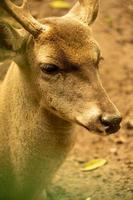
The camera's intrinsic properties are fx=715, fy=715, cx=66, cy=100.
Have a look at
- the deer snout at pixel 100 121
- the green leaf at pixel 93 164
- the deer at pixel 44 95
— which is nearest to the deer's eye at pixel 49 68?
the deer at pixel 44 95

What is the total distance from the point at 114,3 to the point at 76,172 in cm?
316

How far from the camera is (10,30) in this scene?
481cm

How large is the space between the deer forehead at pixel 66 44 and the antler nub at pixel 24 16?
0.06m

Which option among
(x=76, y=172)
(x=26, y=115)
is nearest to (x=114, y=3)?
(x=76, y=172)

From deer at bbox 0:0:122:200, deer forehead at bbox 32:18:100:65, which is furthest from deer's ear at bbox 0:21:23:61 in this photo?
deer forehead at bbox 32:18:100:65

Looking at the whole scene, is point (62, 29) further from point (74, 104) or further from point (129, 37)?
point (129, 37)

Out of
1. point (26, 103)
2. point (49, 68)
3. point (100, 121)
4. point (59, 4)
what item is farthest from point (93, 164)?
point (59, 4)

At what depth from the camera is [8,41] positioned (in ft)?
15.9

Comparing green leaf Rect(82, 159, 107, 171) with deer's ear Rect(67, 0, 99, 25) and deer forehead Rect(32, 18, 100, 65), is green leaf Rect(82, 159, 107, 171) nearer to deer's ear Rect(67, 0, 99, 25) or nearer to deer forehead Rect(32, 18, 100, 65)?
deer's ear Rect(67, 0, 99, 25)

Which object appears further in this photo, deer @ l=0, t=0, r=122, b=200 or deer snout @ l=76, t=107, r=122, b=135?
deer @ l=0, t=0, r=122, b=200

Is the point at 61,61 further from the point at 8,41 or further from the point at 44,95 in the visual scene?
the point at 8,41

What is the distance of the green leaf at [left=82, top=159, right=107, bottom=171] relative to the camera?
6375mm

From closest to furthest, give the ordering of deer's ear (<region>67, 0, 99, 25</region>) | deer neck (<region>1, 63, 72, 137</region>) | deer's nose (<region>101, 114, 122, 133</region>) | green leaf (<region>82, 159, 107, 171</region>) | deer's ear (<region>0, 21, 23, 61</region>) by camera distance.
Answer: deer's nose (<region>101, 114, 122, 133</region>), deer's ear (<region>0, 21, 23, 61</region>), deer neck (<region>1, 63, 72, 137</region>), deer's ear (<region>67, 0, 99, 25</region>), green leaf (<region>82, 159, 107, 171</region>)

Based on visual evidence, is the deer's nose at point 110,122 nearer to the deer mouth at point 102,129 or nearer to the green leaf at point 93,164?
the deer mouth at point 102,129
